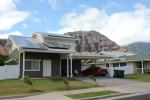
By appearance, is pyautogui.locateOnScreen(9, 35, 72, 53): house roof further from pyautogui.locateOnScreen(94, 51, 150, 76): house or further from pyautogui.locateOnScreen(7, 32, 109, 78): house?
pyautogui.locateOnScreen(94, 51, 150, 76): house

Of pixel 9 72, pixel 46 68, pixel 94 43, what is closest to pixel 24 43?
pixel 46 68

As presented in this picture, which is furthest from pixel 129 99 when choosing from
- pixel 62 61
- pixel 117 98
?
pixel 62 61

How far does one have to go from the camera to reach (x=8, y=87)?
2698cm

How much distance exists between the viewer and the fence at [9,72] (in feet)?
115

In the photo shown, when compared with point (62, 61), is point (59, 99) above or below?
below

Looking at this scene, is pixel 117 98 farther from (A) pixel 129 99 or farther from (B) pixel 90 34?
(B) pixel 90 34

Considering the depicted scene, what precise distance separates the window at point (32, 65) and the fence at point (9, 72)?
1.59 meters

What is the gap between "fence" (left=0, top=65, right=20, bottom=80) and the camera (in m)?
35.0

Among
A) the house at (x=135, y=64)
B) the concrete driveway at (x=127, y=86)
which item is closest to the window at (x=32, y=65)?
the concrete driveway at (x=127, y=86)

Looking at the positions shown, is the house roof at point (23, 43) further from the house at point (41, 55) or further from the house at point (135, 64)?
the house at point (135, 64)

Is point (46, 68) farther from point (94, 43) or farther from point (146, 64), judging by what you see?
point (94, 43)

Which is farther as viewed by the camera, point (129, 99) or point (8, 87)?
point (8, 87)

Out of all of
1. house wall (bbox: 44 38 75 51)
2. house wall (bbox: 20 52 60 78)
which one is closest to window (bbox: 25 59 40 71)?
house wall (bbox: 20 52 60 78)

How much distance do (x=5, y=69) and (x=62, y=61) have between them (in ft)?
36.4
